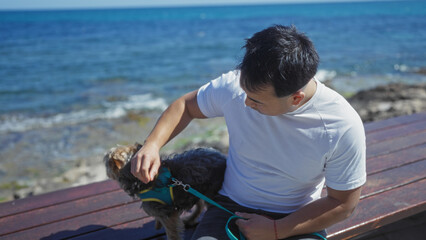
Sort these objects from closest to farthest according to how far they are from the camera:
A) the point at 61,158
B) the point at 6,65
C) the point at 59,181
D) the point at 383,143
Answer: the point at 383,143, the point at 59,181, the point at 61,158, the point at 6,65

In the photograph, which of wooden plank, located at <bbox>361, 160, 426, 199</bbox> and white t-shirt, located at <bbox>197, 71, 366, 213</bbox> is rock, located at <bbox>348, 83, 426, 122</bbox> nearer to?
wooden plank, located at <bbox>361, 160, 426, 199</bbox>

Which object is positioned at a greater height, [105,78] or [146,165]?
[146,165]

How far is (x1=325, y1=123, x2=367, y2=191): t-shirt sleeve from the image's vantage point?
195cm

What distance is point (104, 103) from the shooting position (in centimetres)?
1277

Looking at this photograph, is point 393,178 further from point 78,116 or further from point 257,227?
point 78,116

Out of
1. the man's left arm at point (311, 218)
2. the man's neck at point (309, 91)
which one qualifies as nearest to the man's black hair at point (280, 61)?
the man's neck at point (309, 91)

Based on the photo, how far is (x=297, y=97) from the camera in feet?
6.24

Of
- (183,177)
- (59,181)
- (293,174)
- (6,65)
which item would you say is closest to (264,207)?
(293,174)

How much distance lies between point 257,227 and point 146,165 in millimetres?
725

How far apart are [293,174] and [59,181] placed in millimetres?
5850

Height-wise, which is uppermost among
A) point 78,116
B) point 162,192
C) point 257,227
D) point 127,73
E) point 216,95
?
point 216,95

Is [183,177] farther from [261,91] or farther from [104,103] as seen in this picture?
[104,103]

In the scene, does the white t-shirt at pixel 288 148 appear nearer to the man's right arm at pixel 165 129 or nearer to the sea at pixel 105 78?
the man's right arm at pixel 165 129

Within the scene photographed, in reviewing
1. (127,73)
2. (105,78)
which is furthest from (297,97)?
(127,73)
